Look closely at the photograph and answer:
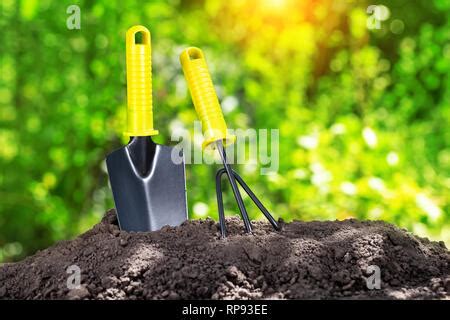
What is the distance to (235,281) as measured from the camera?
1.49 meters

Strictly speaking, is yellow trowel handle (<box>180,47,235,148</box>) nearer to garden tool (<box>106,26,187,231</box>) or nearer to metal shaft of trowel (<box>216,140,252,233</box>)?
metal shaft of trowel (<box>216,140,252,233</box>)

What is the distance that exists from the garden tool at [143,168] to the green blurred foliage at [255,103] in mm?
668

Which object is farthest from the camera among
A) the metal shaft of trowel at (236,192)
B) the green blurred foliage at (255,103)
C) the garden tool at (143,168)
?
the green blurred foliage at (255,103)

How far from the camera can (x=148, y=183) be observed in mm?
1951

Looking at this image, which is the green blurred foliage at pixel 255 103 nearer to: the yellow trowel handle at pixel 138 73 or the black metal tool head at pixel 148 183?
the black metal tool head at pixel 148 183

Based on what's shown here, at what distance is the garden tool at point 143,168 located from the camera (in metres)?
1.85

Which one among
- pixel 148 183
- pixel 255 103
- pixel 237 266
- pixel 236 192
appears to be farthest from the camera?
pixel 255 103

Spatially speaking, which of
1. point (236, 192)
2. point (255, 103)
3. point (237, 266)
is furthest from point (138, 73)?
point (255, 103)

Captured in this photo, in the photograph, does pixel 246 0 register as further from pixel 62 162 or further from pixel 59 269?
pixel 59 269

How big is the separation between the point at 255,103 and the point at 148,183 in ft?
4.81

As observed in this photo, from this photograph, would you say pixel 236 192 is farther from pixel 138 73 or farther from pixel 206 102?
pixel 138 73

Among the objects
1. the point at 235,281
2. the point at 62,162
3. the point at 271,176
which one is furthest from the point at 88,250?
the point at 62,162

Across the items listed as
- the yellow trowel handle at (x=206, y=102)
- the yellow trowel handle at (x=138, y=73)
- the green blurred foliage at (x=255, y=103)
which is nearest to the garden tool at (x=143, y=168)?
the yellow trowel handle at (x=138, y=73)

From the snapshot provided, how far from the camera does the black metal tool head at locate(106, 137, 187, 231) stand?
1895 millimetres
